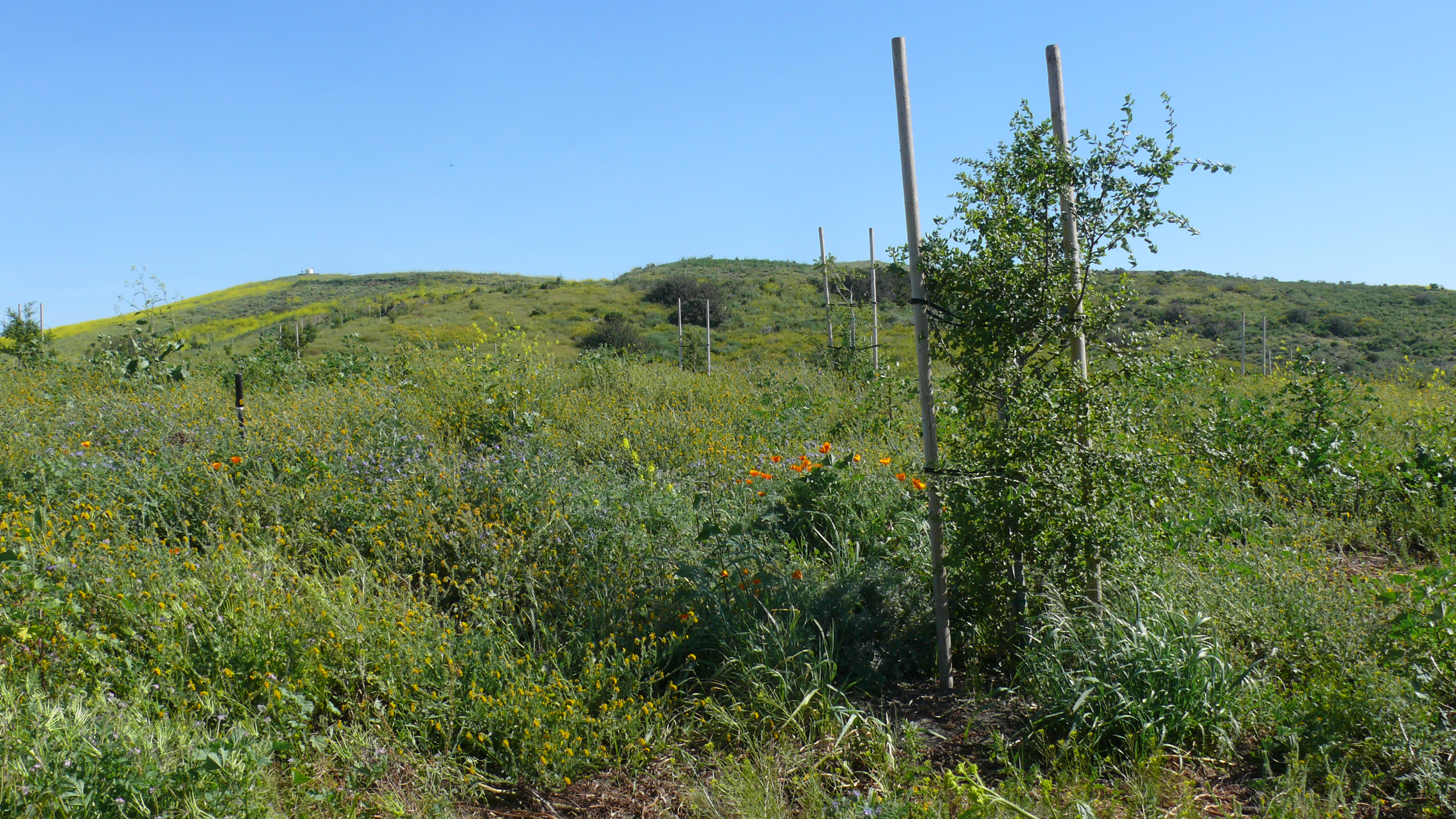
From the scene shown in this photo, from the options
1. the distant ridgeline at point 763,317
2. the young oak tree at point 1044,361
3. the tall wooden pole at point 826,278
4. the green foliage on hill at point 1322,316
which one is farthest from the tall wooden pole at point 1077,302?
the green foliage on hill at point 1322,316

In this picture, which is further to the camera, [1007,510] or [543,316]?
[543,316]

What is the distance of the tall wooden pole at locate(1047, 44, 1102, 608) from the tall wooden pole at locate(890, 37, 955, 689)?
539 mm

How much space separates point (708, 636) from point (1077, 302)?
2.05 metres

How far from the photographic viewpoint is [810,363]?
47.0ft

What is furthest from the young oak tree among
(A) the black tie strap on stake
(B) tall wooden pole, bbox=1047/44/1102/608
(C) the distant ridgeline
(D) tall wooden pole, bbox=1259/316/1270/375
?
(D) tall wooden pole, bbox=1259/316/1270/375

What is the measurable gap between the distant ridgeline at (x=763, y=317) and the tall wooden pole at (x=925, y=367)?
307 inches

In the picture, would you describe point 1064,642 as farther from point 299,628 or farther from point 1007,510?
point 299,628

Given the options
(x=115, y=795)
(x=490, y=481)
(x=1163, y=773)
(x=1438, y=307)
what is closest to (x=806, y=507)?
(x=490, y=481)

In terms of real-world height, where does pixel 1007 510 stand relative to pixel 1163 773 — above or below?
above

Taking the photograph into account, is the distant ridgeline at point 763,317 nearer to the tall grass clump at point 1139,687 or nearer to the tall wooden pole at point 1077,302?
the tall wooden pole at point 1077,302

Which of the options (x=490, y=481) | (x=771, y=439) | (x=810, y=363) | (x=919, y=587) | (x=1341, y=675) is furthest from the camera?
(x=810, y=363)

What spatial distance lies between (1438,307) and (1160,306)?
1019cm

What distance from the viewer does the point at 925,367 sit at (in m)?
3.29

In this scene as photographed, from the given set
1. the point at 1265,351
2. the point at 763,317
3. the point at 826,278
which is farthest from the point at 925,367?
the point at 763,317
